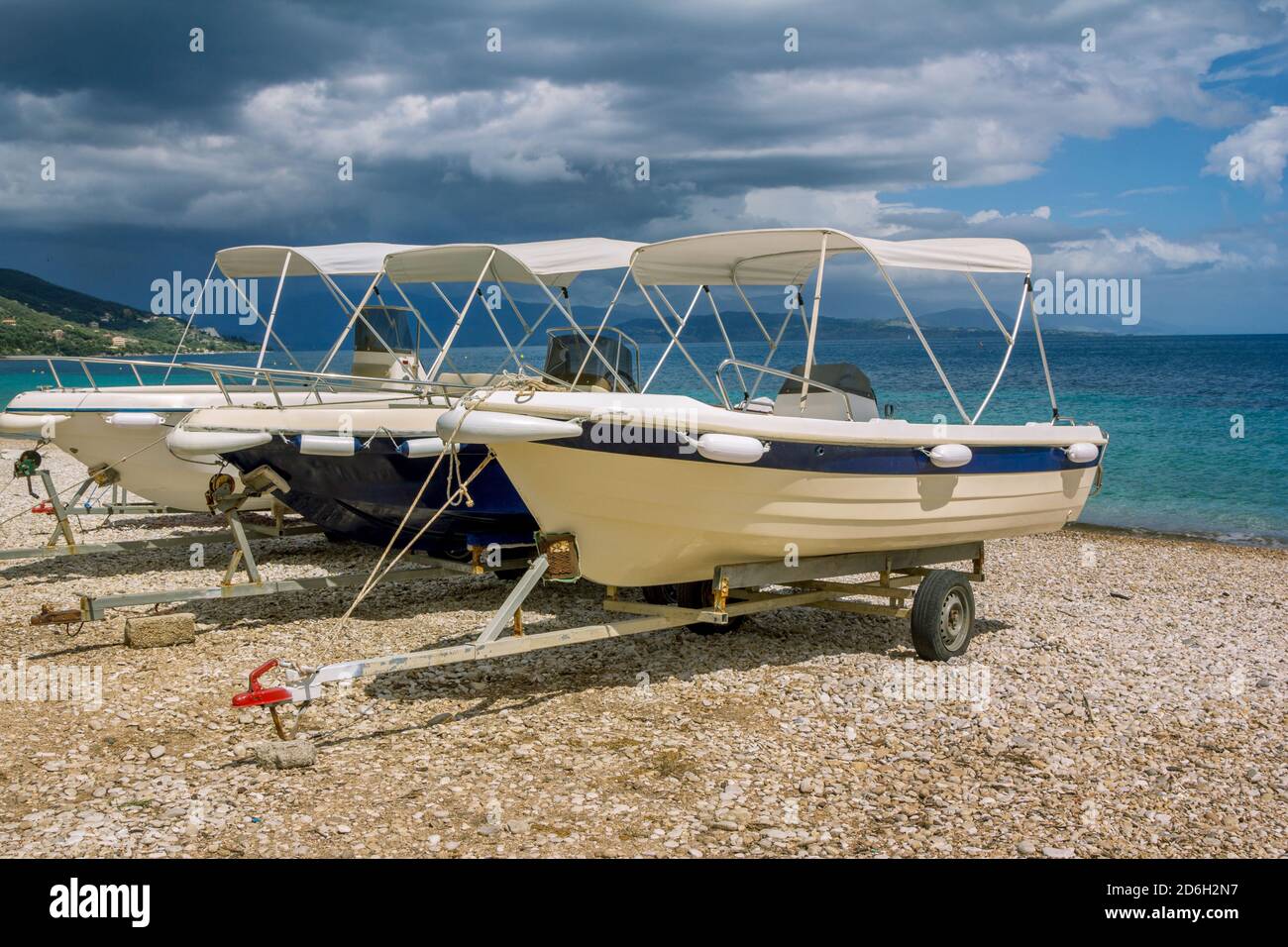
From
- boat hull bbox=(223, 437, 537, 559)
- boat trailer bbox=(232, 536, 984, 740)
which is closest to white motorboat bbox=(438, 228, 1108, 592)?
boat trailer bbox=(232, 536, 984, 740)

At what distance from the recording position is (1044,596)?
11.1 m

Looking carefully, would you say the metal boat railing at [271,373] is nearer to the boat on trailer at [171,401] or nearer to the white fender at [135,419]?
the boat on trailer at [171,401]

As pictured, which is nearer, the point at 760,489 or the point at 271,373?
the point at 760,489

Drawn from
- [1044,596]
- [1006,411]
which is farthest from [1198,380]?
[1044,596]

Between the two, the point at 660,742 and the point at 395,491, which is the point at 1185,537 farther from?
the point at 660,742

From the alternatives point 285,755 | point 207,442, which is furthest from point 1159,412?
point 285,755

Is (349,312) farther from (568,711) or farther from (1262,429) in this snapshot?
(1262,429)

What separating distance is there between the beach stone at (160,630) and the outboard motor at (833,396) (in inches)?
196

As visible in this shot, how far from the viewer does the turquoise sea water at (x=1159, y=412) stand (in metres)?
21.4

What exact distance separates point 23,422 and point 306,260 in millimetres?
3574

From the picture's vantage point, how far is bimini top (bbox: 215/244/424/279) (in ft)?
40.4

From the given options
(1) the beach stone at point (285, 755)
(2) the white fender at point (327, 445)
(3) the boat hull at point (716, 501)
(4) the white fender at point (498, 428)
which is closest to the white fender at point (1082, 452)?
(3) the boat hull at point (716, 501)

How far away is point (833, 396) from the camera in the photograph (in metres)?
8.13

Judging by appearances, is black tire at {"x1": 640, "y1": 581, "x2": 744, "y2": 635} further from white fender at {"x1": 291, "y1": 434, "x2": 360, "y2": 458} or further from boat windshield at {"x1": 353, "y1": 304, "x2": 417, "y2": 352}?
boat windshield at {"x1": 353, "y1": 304, "x2": 417, "y2": 352}
